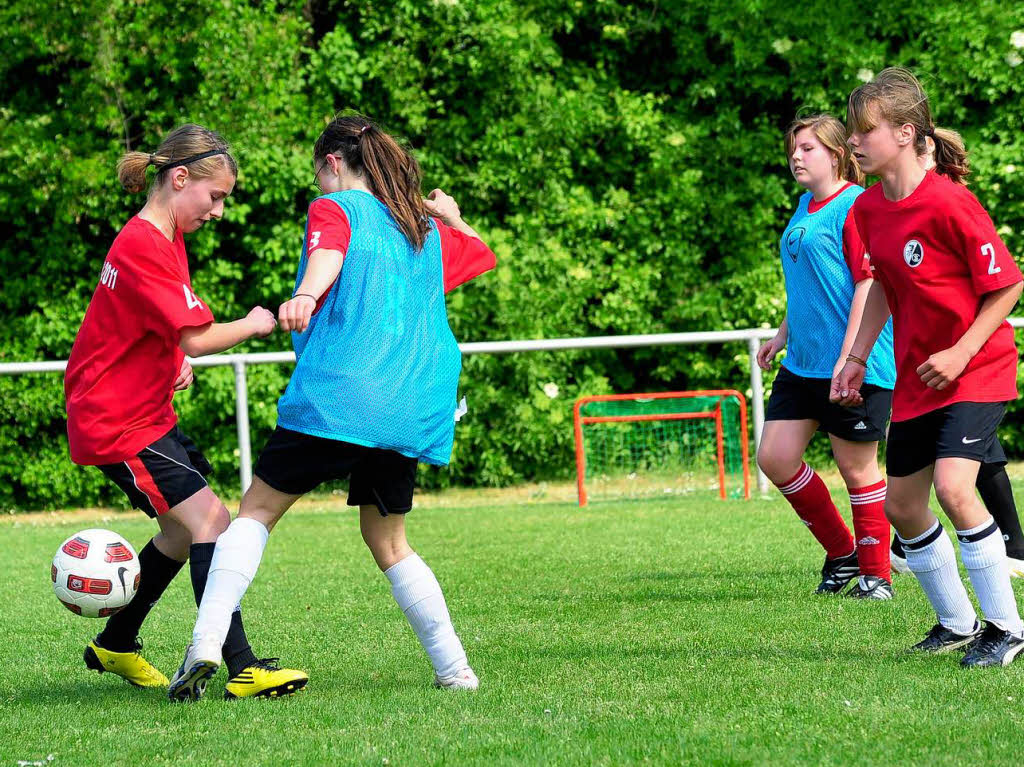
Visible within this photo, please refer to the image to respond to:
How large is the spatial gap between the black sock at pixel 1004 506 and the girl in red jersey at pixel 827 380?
509 mm

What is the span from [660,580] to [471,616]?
1266 millimetres

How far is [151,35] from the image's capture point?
1338 cm

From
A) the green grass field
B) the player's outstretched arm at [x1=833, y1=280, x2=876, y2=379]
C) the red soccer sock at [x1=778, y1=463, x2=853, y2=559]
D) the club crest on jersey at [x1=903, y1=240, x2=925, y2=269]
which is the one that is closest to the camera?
the green grass field

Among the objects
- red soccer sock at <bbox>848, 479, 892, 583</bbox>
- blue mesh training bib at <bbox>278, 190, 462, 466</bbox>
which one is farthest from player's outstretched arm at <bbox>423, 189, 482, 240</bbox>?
red soccer sock at <bbox>848, 479, 892, 583</bbox>

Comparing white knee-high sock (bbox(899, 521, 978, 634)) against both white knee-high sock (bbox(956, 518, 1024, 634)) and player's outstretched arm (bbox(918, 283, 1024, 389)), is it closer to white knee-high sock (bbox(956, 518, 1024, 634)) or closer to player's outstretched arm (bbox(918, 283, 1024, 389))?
white knee-high sock (bbox(956, 518, 1024, 634))

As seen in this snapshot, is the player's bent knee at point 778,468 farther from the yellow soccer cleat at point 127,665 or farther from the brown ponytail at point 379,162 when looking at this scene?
the yellow soccer cleat at point 127,665

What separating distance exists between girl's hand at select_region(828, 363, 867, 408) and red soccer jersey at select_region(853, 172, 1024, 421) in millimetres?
492

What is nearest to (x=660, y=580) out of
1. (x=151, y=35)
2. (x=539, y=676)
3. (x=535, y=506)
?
(x=539, y=676)

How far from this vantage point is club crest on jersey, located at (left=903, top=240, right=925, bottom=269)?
14.3 feet

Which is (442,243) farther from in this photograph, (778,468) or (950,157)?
(778,468)

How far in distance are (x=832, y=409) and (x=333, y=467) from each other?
2689 millimetres

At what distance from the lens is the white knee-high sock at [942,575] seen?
4523 mm

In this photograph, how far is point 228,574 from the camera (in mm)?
4145

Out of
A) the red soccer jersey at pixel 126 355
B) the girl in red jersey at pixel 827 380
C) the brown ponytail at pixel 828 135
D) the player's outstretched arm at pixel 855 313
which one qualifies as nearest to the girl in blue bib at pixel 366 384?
the red soccer jersey at pixel 126 355
